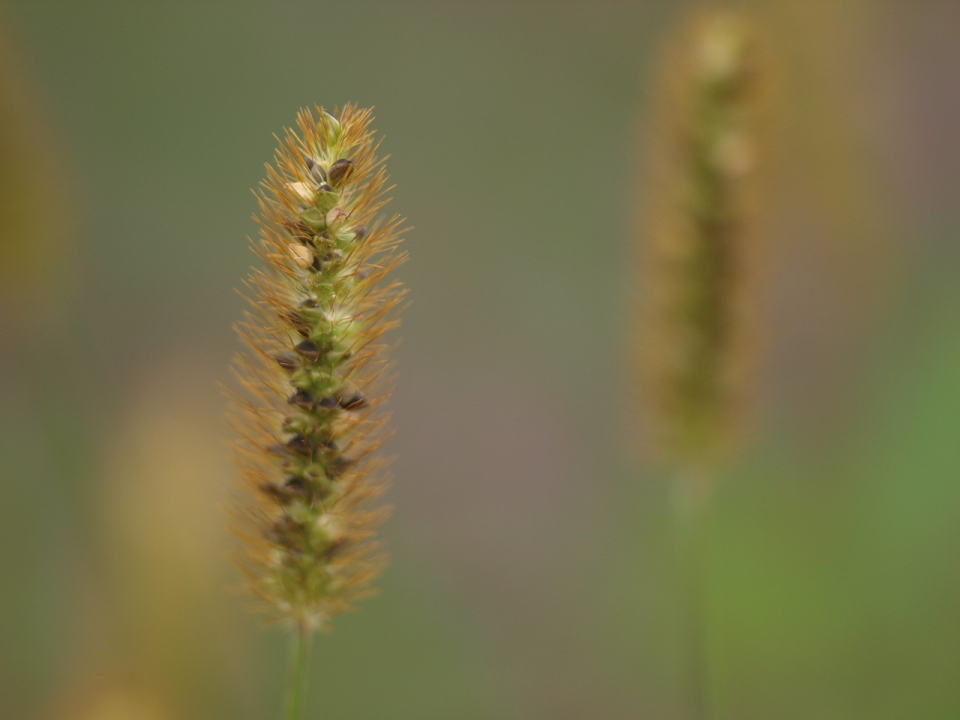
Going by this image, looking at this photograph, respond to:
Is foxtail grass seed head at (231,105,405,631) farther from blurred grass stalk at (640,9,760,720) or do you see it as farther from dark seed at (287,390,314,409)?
blurred grass stalk at (640,9,760,720)

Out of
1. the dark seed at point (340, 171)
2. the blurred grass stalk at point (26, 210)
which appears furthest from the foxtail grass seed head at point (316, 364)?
the blurred grass stalk at point (26, 210)

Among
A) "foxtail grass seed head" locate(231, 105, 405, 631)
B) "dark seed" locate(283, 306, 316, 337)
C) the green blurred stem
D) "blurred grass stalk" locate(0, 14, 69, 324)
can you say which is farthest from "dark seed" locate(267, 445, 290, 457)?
"blurred grass stalk" locate(0, 14, 69, 324)

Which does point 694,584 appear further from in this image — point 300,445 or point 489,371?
point 489,371

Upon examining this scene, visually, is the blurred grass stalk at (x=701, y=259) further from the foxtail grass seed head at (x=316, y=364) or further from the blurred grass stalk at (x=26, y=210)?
the blurred grass stalk at (x=26, y=210)

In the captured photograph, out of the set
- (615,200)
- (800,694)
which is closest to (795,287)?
(615,200)

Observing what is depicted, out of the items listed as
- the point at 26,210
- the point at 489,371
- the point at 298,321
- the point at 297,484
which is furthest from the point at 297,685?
the point at 489,371

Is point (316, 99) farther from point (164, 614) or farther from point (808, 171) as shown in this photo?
point (164, 614)
